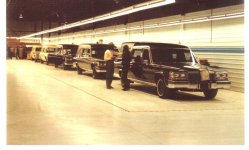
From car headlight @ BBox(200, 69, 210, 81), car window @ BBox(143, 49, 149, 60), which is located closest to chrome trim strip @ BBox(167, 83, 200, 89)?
car headlight @ BBox(200, 69, 210, 81)

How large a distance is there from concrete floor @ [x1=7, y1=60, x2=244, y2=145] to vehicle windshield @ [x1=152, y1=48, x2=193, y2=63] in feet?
3.86

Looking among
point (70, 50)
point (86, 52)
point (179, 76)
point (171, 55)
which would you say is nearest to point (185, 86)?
point (179, 76)

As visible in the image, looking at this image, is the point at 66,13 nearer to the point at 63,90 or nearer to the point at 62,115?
the point at 63,90

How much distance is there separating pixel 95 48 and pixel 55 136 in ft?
44.6

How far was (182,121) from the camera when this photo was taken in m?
8.67

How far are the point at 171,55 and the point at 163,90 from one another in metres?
1.52

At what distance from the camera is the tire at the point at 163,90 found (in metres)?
12.2

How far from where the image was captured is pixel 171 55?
13352mm

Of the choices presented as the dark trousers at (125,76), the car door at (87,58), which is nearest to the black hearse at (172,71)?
the dark trousers at (125,76)

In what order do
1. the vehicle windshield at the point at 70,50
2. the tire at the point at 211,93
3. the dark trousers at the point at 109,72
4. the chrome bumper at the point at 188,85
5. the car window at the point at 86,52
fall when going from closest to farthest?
the chrome bumper at the point at 188,85
the tire at the point at 211,93
the dark trousers at the point at 109,72
the car window at the point at 86,52
the vehicle windshield at the point at 70,50

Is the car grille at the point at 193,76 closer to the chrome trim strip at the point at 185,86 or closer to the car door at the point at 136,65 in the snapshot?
the chrome trim strip at the point at 185,86

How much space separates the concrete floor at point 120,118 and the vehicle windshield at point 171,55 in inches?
46.3

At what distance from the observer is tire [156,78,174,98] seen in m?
12.2
